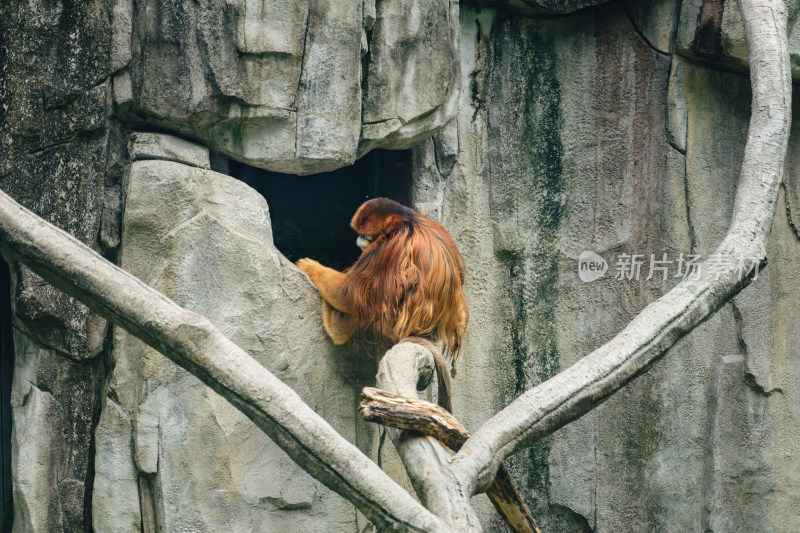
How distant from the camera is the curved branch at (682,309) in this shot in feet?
9.59

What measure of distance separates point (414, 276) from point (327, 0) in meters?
1.26

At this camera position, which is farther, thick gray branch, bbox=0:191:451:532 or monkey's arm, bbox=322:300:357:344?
monkey's arm, bbox=322:300:357:344

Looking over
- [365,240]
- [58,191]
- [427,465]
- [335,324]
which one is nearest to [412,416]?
[427,465]

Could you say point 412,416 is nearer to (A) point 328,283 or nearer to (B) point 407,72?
(A) point 328,283

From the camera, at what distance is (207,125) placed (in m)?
3.93

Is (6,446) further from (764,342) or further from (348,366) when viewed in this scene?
(764,342)

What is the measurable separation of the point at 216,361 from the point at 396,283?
1.40 metres

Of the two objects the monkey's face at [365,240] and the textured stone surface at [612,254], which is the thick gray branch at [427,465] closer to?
the monkey's face at [365,240]

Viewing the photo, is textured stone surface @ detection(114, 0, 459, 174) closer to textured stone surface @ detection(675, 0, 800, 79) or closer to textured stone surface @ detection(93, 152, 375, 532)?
textured stone surface @ detection(93, 152, 375, 532)

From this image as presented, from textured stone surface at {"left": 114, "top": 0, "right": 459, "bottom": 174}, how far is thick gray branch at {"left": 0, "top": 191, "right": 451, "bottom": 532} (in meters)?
1.20

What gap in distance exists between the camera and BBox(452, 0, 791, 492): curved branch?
2.92 metres

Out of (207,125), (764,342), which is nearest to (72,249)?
(207,125)

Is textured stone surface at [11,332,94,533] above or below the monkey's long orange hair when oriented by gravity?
below

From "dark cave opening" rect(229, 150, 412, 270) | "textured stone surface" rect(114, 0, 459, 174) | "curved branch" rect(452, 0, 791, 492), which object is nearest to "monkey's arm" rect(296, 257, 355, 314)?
"textured stone surface" rect(114, 0, 459, 174)
